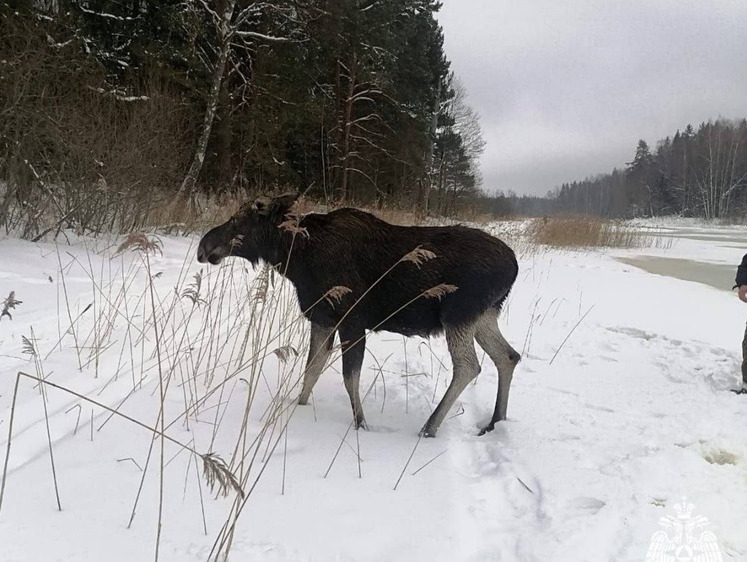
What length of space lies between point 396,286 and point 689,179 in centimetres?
8452

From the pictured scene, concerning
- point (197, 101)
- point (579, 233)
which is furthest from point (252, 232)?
point (579, 233)

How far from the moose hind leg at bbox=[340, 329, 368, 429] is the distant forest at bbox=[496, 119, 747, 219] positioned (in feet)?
182

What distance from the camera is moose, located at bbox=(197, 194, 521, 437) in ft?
8.80

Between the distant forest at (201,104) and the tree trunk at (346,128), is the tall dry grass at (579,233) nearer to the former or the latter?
the distant forest at (201,104)

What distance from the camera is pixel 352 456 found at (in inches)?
90.4

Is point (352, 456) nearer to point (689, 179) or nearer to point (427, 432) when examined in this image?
point (427, 432)

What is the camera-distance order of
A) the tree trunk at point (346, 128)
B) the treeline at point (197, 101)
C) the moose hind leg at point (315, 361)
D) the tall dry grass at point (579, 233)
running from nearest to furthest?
the moose hind leg at point (315, 361)
the treeline at point (197, 101)
the tall dry grass at point (579, 233)
the tree trunk at point (346, 128)

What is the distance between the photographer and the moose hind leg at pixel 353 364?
270 cm

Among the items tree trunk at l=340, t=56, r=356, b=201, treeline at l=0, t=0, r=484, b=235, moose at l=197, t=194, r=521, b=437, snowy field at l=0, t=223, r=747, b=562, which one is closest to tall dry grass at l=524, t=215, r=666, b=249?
treeline at l=0, t=0, r=484, b=235

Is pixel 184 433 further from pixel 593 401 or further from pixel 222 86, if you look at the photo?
pixel 222 86

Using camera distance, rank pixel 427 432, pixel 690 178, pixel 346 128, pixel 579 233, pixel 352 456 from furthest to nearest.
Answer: pixel 690 178, pixel 346 128, pixel 579 233, pixel 427 432, pixel 352 456

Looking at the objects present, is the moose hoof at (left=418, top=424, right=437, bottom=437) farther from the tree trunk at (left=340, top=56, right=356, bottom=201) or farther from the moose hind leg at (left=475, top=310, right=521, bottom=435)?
the tree trunk at (left=340, top=56, right=356, bottom=201)

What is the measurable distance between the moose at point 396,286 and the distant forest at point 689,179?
55.1m

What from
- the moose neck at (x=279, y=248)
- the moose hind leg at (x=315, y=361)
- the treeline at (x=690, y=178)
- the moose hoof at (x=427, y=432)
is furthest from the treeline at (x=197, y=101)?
the treeline at (x=690, y=178)
